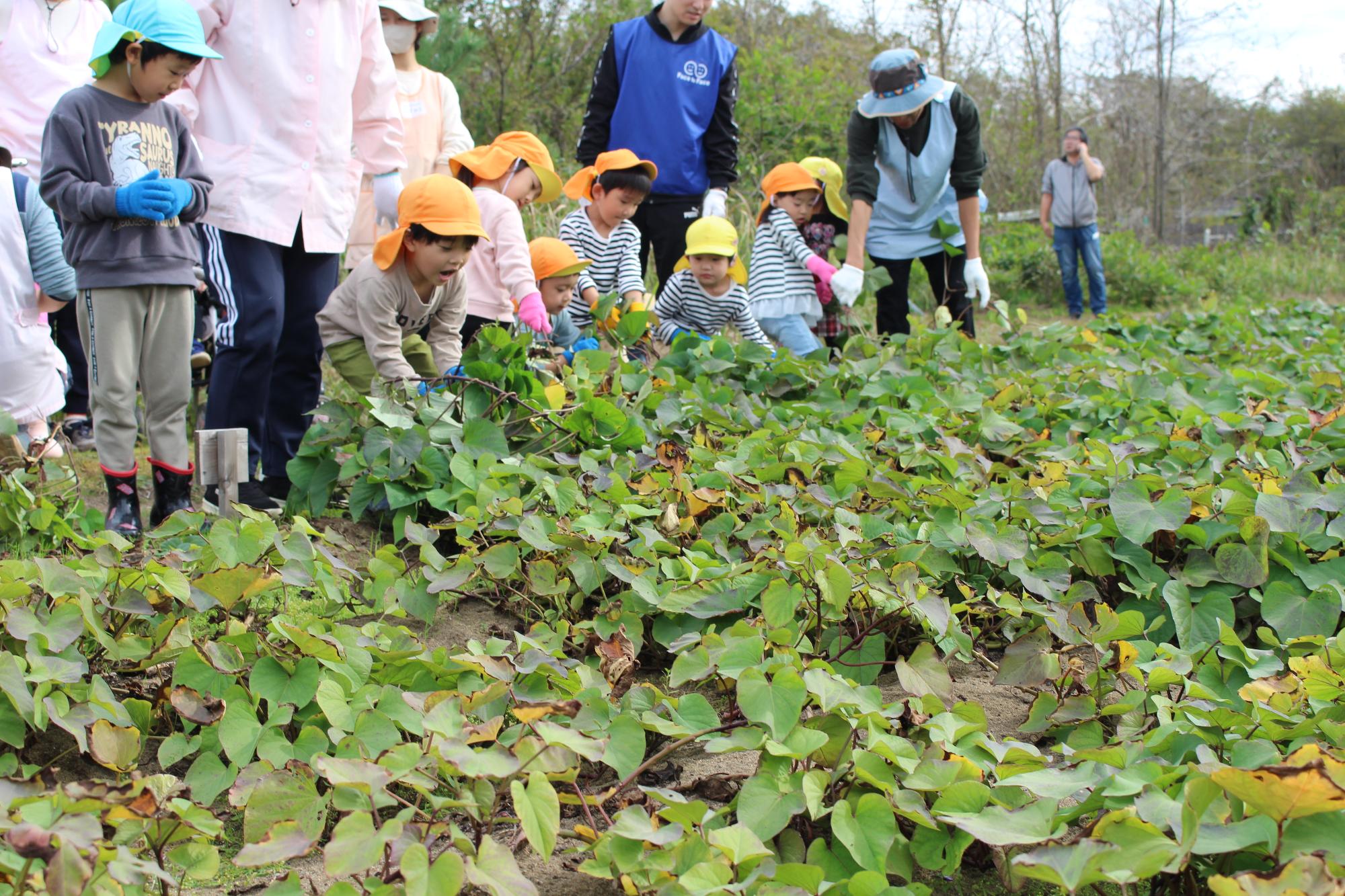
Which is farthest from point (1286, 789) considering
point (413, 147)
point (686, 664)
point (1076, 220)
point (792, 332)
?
point (1076, 220)

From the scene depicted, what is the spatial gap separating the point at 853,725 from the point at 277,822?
0.71 metres

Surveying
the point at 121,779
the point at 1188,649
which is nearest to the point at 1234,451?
the point at 1188,649

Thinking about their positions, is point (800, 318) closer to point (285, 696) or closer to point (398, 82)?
point (398, 82)

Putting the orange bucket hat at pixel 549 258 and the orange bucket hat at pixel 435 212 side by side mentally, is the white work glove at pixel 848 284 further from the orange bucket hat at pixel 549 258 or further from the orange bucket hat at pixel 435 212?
the orange bucket hat at pixel 435 212

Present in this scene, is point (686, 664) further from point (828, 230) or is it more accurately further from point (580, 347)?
point (828, 230)

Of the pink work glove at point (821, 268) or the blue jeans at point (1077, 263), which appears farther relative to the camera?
the blue jeans at point (1077, 263)

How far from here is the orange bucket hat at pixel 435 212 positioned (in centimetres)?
320

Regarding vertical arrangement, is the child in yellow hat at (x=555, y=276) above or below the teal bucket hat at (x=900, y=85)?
below

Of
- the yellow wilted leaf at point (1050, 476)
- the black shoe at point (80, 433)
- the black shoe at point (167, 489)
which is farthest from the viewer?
the black shoe at point (80, 433)

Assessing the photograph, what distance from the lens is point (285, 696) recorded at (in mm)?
1643

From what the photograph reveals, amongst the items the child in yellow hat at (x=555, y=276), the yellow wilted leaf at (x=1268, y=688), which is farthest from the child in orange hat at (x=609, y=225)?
the yellow wilted leaf at (x=1268, y=688)

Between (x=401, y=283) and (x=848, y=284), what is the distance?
216 cm

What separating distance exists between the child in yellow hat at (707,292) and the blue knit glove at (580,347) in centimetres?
45

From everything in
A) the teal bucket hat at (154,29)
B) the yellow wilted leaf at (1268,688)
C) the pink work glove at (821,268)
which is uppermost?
the teal bucket hat at (154,29)
